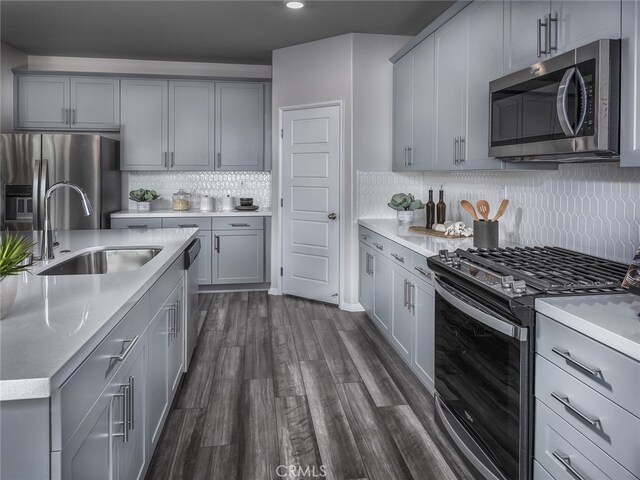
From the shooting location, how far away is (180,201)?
577 centimetres

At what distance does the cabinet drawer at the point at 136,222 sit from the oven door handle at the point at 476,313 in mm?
3741

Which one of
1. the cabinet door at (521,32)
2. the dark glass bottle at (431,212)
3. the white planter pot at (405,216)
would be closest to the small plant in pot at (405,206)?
the white planter pot at (405,216)

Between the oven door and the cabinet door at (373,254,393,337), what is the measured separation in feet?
3.91

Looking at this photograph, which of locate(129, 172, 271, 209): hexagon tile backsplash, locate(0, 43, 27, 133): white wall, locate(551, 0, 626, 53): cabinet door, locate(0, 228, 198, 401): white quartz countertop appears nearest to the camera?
locate(0, 228, 198, 401): white quartz countertop

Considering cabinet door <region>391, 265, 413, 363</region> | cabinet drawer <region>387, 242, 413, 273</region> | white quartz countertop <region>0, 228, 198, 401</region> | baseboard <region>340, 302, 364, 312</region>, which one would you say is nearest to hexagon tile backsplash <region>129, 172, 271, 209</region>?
baseboard <region>340, 302, 364, 312</region>

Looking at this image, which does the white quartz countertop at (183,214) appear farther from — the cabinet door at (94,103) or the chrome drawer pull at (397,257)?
the chrome drawer pull at (397,257)

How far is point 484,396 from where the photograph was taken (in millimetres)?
2031

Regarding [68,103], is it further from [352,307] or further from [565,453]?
[565,453]

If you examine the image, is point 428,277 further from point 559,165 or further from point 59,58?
point 59,58

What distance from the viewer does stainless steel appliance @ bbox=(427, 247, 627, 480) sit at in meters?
1.76

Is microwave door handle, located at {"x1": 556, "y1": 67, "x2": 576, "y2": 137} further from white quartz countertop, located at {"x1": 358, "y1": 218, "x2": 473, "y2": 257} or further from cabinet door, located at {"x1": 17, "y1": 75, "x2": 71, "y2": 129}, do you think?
cabinet door, located at {"x1": 17, "y1": 75, "x2": 71, "y2": 129}

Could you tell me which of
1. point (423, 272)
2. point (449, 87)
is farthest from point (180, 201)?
point (423, 272)

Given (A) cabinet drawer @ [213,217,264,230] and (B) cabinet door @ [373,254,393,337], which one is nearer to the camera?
(B) cabinet door @ [373,254,393,337]

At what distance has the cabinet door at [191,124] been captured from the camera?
5672 millimetres
